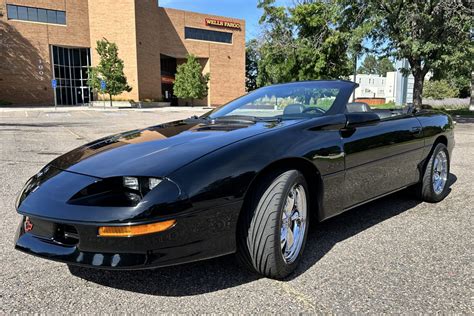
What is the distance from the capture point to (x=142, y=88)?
46594 mm

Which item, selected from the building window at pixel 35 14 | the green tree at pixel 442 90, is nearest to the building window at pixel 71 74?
the building window at pixel 35 14

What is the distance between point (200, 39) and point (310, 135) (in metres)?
54.6

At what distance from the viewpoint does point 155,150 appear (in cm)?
258

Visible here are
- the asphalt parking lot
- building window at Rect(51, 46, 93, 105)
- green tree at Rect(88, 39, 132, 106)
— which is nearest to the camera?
the asphalt parking lot

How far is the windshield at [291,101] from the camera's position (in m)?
3.41

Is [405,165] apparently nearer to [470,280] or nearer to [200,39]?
[470,280]

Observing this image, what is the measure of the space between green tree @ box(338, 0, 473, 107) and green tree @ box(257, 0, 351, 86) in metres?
2.55

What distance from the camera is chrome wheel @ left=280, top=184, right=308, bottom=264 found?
2686 mm

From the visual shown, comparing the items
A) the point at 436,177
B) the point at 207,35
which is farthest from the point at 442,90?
the point at 436,177

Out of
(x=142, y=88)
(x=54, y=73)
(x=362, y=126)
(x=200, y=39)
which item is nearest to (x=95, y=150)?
(x=362, y=126)

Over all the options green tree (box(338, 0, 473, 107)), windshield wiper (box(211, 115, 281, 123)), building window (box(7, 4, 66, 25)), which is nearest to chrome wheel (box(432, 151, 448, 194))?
windshield wiper (box(211, 115, 281, 123))

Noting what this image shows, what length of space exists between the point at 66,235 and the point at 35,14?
1951 inches

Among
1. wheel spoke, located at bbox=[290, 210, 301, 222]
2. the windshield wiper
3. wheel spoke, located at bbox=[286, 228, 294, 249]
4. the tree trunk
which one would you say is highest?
the tree trunk

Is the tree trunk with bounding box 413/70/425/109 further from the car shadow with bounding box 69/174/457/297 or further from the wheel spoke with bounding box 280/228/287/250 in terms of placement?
the wheel spoke with bounding box 280/228/287/250
